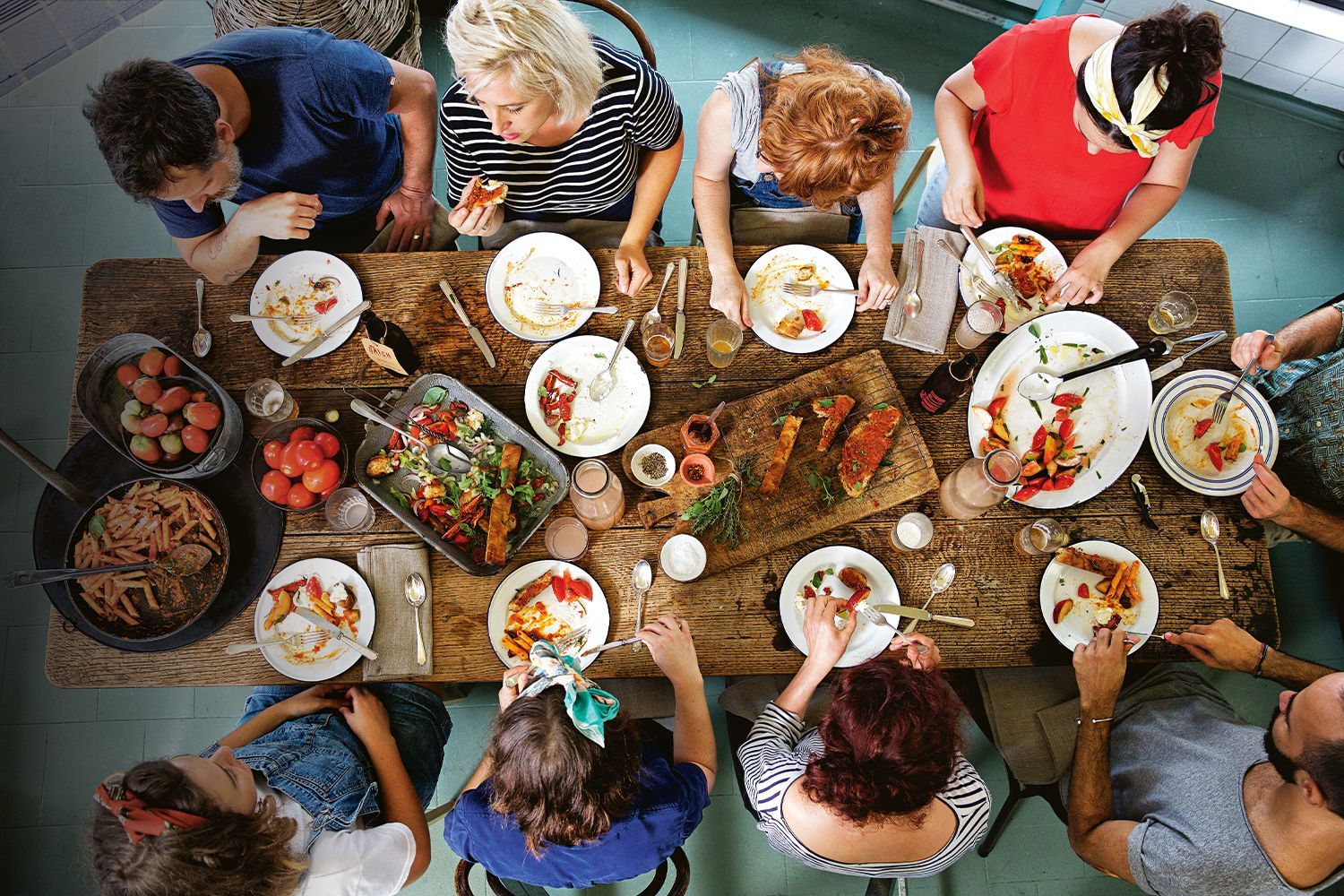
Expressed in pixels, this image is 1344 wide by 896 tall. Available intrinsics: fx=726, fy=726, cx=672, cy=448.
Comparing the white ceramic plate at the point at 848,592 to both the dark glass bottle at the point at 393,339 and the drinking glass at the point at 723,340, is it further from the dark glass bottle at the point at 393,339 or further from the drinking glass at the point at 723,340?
the dark glass bottle at the point at 393,339

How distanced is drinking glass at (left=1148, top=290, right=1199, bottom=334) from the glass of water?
269 centimetres

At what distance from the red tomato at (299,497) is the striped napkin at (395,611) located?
225 mm

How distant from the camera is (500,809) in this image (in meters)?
1.93

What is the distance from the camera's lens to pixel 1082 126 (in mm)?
2504

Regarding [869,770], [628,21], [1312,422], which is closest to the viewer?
[869,770]

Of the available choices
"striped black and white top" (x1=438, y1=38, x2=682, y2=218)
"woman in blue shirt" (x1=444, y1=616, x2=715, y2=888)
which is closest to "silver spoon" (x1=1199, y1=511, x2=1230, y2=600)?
"woman in blue shirt" (x1=444, y1=616, x2=715, y2=888)

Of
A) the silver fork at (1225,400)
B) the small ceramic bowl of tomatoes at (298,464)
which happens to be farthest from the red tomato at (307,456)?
the silver fork at (1225,400)

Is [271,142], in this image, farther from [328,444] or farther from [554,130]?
[328,444]

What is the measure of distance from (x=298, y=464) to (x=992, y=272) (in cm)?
237

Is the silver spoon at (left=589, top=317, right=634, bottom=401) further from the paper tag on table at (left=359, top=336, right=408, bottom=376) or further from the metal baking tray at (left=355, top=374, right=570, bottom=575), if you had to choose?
the paper tag on table at (left=359, top=336, right=408, bottom=376)

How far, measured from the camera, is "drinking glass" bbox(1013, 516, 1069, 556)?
7.44 ft

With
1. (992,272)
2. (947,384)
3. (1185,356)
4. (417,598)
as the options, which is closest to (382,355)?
(417,598)

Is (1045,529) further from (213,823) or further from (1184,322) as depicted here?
(213,823)

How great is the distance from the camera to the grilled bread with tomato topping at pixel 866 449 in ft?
7.55
